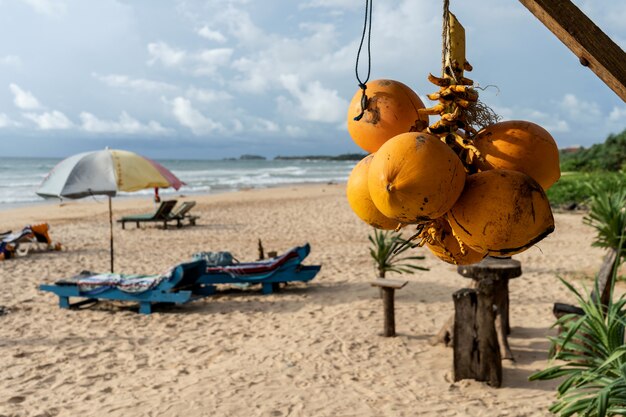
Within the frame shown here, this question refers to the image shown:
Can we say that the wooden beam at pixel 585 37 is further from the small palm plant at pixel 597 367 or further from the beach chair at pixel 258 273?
the beach chair at pixel 258 273

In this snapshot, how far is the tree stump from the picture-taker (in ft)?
17.8

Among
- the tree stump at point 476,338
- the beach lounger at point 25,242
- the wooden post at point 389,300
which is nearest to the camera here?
the tree stump at point 476,338

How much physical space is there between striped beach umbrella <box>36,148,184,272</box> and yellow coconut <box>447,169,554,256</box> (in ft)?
24.9

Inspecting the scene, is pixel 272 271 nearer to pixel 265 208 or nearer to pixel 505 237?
pixel 505 237

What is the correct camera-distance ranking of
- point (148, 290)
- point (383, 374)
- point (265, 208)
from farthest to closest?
1. point (265, 208)
2. point (148, 290)
3. point (383, 374)

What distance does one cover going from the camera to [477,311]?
5441 mm

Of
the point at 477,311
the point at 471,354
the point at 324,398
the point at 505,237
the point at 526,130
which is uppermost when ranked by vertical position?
the point at 526,130

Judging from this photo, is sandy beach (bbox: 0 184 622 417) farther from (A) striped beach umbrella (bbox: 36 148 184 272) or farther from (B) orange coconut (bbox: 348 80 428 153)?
(B) orange coconut (bbox: 348 80 428 153)

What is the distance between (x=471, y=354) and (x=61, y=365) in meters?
4.78

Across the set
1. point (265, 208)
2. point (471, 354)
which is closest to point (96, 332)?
point (471, 354)

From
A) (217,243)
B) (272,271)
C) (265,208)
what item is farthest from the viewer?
(265,208)

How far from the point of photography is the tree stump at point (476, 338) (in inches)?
214

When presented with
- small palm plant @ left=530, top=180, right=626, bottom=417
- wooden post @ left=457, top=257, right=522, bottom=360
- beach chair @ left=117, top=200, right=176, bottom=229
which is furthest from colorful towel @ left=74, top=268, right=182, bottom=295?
beach chair @ left=117, top=200, right=176, bottom=229

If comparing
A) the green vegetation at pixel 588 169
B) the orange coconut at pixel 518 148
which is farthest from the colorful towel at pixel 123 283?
the green vegetation at pixel 588 169
